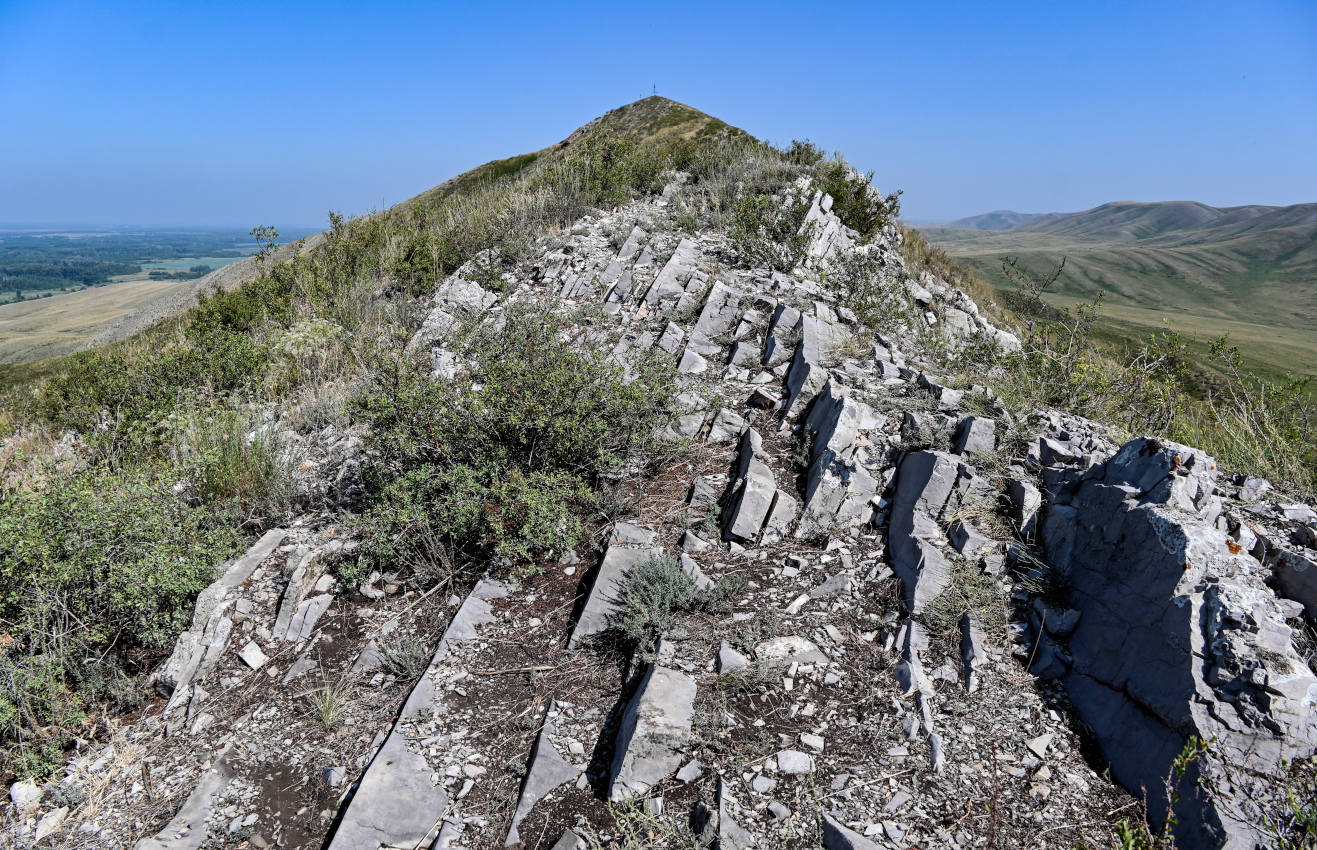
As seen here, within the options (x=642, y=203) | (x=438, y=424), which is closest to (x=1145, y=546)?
(x=438, y=424)

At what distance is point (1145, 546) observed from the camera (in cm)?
337

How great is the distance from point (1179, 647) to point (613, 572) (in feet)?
10.6

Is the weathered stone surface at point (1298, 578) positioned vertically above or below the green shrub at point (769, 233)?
below

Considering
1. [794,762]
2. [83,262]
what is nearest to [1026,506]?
[794,762]

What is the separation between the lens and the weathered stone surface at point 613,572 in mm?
3951

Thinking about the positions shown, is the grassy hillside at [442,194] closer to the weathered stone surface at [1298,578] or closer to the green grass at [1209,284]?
the weathered stone surface at [1298,578]

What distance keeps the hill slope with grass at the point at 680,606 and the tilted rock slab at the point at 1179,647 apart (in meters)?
0.02

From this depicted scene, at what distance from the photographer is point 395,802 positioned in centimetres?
304

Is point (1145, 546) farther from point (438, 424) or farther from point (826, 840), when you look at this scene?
point (438, 424)

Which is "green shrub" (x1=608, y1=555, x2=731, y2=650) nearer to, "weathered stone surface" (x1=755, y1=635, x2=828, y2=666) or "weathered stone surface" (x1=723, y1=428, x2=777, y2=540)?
A: "weathered stone surface" (x1=755, y1=635, x2=828, y2=666)

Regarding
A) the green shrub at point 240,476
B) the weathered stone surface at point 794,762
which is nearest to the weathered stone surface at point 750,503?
the weathered stone surface at point 794,762

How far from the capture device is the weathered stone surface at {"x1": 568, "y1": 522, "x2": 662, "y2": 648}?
13.0 feet

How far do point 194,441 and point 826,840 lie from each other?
632 cm

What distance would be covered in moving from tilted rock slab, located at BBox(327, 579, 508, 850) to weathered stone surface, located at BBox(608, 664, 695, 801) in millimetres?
952
